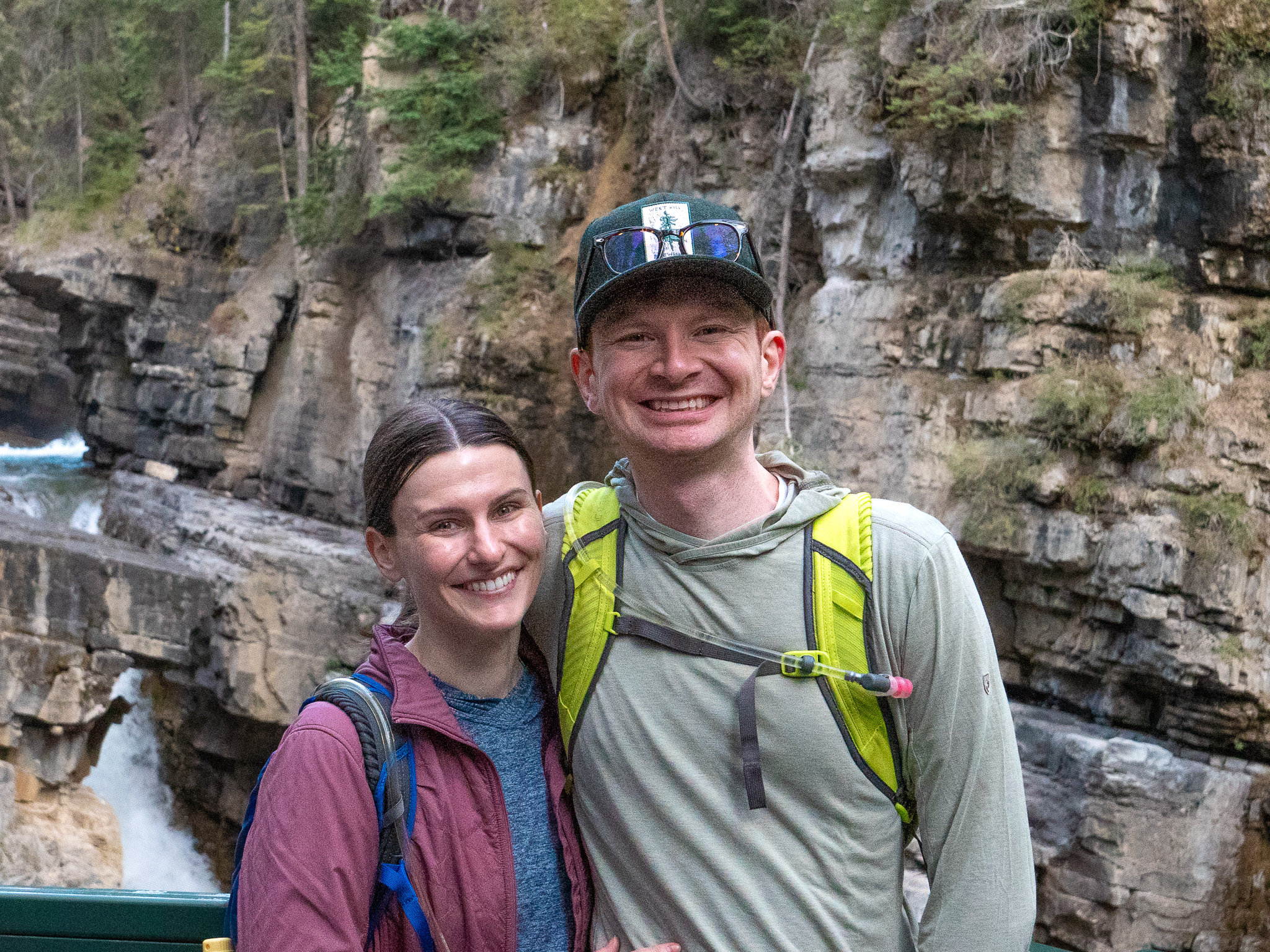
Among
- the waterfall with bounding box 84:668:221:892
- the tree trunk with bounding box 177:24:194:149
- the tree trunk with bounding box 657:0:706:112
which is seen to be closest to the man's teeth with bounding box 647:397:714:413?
the tree trunk with bounding box 657:0:706:112

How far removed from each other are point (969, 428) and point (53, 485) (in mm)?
16327

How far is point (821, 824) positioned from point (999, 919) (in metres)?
0.30

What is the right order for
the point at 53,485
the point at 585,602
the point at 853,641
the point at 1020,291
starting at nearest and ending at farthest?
the point at 853,641 < the point at 585,602 < the point at 1020,291 < the point at 53,485

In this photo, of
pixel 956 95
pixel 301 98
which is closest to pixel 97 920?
pixel 956 95

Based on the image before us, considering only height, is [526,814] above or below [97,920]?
above

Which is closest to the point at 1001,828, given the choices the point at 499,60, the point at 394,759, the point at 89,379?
the point at 394,759

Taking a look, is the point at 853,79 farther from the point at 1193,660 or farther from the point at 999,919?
the point at 999,919

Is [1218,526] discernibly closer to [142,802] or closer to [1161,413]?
[1161,413]

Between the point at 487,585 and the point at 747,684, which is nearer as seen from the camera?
the point at 747,684

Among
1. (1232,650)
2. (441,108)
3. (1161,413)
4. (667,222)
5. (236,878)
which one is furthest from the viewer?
(441,108)

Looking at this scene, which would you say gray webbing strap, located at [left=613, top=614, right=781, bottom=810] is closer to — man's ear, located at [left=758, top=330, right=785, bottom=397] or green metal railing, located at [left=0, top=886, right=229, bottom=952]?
man's ear, located at [left=758, top=330, right=785, bottom=397]

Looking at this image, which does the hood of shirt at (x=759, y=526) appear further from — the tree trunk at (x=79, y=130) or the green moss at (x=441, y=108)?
the tree trunk at (x=79, y=130)

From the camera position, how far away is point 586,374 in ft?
6.49

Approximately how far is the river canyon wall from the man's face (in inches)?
311
